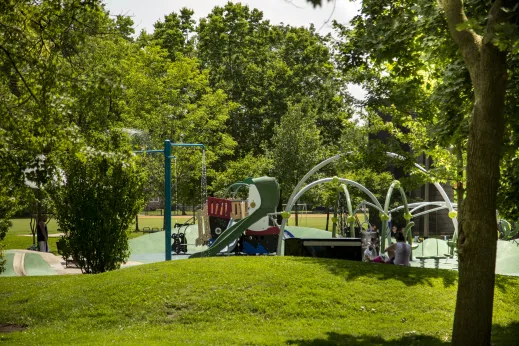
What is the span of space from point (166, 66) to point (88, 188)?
2824 cm

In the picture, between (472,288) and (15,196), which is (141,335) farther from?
(472,288)

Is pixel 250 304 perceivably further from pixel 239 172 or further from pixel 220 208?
pixel 239 172

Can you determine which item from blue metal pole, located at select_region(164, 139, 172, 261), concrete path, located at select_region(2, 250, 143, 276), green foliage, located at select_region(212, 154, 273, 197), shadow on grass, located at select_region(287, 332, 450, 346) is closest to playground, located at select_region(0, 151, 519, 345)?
shadow on grass, located at select_region(287, 332, 450, 346)

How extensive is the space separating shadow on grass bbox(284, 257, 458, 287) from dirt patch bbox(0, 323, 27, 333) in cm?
620

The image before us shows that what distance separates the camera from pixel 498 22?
33.1ft

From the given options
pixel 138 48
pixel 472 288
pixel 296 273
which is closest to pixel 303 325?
pixel 296 273

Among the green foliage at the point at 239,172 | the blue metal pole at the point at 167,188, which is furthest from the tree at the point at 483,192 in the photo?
the green foliage at the point at 239,172

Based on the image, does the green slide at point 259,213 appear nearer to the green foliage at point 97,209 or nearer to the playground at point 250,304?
the green foliage at point 97,209

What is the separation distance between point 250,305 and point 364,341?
284 centimetres

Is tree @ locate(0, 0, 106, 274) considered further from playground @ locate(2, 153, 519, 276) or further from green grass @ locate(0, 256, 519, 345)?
playground @ locate(2, 153, 519, 276)

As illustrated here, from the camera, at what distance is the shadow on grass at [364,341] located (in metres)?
11.5

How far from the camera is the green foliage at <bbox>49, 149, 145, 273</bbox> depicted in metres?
19.9

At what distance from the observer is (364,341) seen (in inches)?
465

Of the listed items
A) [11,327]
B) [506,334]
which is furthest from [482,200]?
[11,327]
